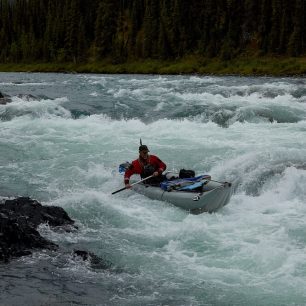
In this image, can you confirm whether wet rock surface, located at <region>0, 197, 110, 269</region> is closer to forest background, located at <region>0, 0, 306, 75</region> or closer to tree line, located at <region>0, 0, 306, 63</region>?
forest background, located at <region>0, 0, 306, 75</region>

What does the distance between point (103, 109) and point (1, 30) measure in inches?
3912

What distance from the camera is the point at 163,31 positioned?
80.1m

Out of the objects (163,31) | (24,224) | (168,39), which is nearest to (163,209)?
(24,224)

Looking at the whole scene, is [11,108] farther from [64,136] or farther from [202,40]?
[202,40]

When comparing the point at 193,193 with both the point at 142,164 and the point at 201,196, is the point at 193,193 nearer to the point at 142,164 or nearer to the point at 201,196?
the point at 201,196

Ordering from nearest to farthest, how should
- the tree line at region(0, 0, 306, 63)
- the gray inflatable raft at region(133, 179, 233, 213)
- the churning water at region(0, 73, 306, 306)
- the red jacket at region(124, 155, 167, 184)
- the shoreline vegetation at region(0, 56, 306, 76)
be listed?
the churning water at region(0, 73, 306, 306) < the gray inflatable raft at region(133, 179, 233, 213) < the red jacket at region(124, 155, 167, 184) < the shoreline vegetation at region(0, 56, 306, 76) < the tree line at region(0, 0, 306, 63)

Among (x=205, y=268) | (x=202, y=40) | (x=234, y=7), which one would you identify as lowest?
(x=205, y=268)

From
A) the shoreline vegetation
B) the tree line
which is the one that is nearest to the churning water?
the shoreline vegetation

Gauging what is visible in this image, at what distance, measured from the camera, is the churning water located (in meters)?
7.54

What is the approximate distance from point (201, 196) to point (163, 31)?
71.9 meters

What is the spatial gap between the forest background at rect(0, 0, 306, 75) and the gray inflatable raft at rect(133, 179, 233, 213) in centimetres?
4647

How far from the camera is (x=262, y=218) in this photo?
10633 millimetres

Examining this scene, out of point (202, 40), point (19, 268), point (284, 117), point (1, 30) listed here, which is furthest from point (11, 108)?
point (1, 30)

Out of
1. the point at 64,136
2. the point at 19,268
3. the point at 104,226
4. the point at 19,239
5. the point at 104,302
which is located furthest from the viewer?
the point at 64,136
